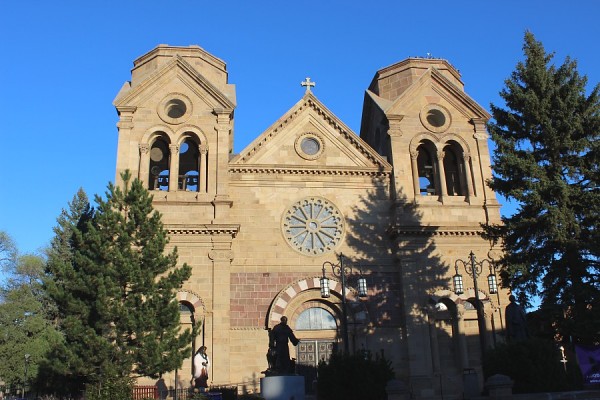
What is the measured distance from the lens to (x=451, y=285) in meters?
26.4

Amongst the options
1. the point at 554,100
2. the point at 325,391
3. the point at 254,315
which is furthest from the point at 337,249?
the point at 554,100

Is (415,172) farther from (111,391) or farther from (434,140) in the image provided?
(111,391)

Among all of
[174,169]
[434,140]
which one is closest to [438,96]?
[434,140]

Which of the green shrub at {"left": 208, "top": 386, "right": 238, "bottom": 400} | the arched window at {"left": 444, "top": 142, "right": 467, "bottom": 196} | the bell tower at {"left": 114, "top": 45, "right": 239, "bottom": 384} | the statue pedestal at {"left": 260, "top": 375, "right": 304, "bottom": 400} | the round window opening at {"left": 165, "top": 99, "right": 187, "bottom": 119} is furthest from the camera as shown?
the arched window at {"left": 444, "top": 142, "right": 467, "bottom": 196}

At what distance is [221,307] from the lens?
2453 centimetres

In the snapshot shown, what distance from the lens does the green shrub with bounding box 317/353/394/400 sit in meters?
18.1

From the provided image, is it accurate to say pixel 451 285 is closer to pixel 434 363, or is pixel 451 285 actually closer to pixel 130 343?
pixel 434 363

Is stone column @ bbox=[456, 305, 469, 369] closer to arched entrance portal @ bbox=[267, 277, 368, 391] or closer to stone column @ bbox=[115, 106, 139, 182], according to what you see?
arched entrance portal @ bbox=[267, 277, 368, 391]

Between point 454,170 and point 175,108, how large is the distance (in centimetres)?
1487

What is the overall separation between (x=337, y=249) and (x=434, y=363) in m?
6.46

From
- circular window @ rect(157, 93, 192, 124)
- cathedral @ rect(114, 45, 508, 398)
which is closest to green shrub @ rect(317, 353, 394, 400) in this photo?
cathedral @ rect(114, 45, 508, 398)

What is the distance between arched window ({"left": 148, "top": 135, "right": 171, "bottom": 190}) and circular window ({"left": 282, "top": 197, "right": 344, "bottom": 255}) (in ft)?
23.5

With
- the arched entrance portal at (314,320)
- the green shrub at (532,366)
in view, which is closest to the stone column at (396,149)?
the arched entrance portal at (314,320)

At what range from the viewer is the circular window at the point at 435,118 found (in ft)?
98.1
